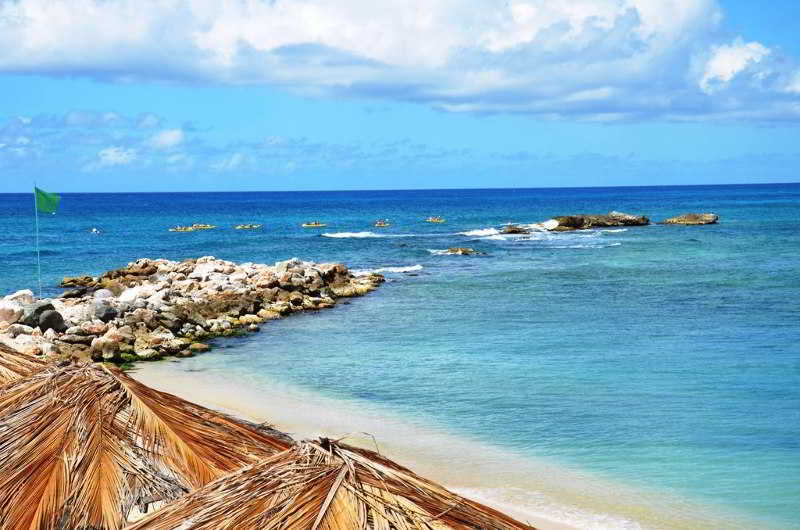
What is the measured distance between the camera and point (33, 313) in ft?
61.0

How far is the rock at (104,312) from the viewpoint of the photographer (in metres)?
19.9

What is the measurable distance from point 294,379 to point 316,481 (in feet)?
37.7

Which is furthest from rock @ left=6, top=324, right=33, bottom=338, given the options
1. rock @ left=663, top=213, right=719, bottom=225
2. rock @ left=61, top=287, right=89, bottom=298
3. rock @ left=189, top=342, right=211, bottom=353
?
rock @ left=663, top=213, right=719, bottom=225

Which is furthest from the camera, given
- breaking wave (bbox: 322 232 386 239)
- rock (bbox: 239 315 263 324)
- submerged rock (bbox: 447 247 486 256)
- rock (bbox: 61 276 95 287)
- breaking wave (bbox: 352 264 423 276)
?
breaking wave (bbox: 322 232 386 239)

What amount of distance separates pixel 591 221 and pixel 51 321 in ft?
151

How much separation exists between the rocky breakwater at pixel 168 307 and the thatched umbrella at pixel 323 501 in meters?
13.2

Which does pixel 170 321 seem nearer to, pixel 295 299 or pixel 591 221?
pixel 295 299

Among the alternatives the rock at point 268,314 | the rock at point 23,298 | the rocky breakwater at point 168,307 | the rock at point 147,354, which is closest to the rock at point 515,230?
the rocky breakwater at point 168,307

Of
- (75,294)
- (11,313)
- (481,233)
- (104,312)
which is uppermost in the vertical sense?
(11,313)

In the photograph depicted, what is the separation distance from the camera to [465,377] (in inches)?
595

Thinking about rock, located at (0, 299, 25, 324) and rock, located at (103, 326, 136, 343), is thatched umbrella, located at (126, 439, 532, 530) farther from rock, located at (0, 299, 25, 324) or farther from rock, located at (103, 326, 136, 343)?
rock, located at (0, 299, 25, 324)

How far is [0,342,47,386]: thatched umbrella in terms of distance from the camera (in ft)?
24.2

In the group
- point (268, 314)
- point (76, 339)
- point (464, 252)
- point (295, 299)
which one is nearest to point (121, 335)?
point (76, 339)

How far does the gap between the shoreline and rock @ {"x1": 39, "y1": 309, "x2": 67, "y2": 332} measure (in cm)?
499
